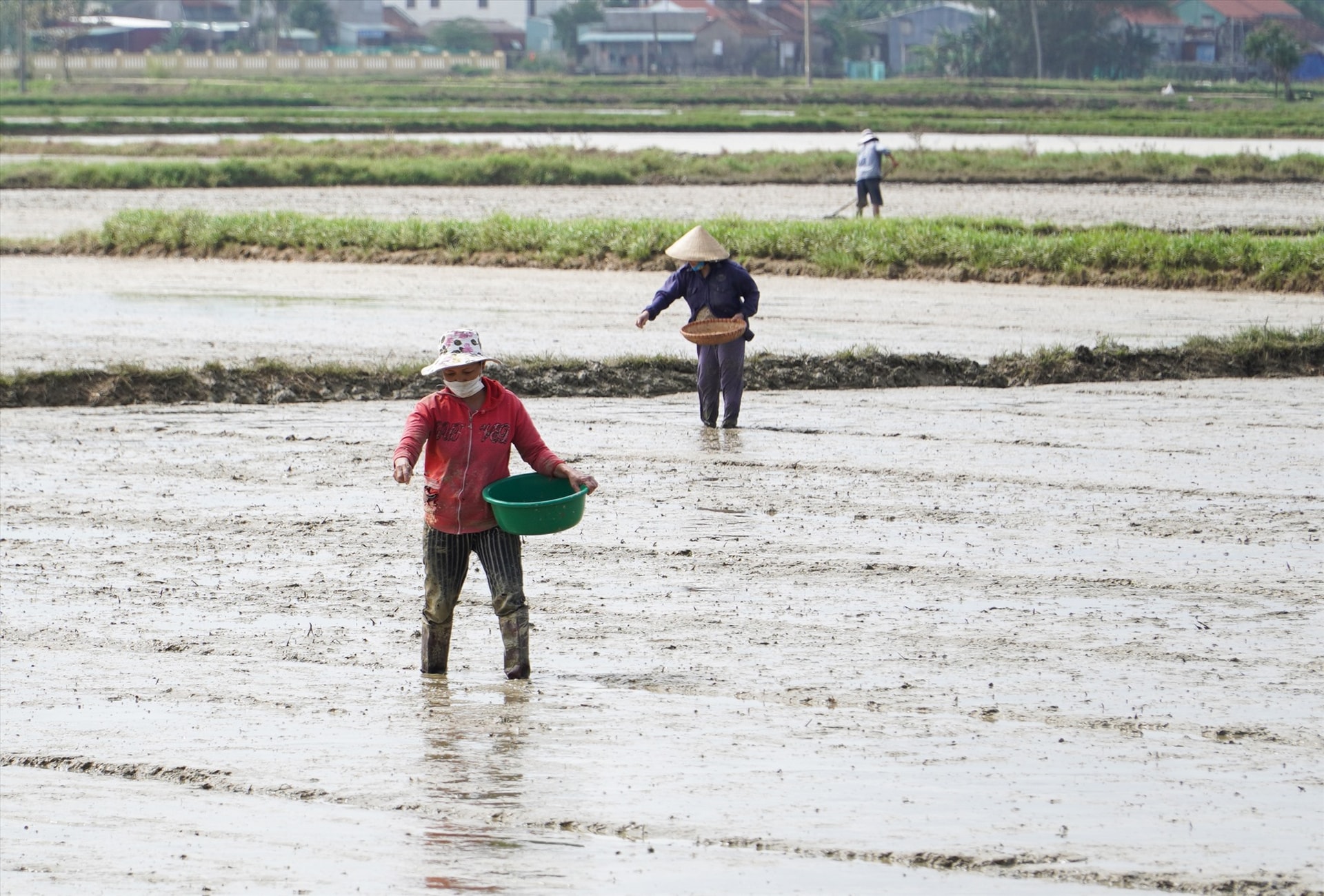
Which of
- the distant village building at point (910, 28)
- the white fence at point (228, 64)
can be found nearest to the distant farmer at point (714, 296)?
the white fence at point (228, 64)

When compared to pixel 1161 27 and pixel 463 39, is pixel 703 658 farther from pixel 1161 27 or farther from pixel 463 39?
pixel 463 39

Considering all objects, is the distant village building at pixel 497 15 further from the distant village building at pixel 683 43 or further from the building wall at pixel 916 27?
the building wall at pixel 916 27

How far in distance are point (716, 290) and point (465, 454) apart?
5523 millimetres

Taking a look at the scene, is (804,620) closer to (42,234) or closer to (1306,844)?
(1306,844)

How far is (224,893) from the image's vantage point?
5230 mm

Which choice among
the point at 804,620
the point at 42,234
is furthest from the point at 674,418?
the point at 42,234

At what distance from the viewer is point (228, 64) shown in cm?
9150

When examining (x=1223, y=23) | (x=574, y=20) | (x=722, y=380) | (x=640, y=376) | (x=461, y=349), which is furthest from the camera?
(x=574, y=20)

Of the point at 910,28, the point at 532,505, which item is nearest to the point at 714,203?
the point at 532,505

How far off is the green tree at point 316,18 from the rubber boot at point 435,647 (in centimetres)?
11084

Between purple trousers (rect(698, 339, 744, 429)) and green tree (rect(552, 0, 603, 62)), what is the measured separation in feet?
322

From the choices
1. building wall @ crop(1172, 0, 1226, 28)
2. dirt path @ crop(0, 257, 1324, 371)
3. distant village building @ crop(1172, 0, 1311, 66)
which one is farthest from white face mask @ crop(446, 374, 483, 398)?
building wall @ crop(1172, 0, 1226, 28)

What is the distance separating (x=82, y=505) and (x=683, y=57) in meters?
98.4

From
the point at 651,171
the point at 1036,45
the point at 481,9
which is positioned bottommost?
the point at 651,171
